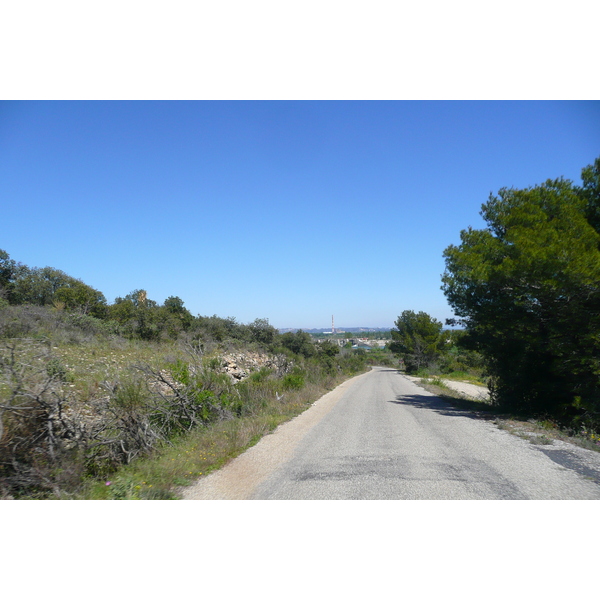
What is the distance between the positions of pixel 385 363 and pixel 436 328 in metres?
A: 41.0

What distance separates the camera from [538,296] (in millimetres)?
9695

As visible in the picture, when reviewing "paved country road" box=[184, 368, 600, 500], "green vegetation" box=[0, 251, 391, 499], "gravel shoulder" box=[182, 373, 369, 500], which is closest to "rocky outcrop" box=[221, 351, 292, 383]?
"green vegetation" box=[0, 251, 391, 499]

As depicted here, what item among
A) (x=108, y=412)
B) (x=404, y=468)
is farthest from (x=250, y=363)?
(x=404, y=468)

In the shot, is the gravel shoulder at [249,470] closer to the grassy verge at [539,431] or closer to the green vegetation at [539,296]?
the grassy verge at [539,431]

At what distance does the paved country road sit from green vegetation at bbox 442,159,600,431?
9.26 feet

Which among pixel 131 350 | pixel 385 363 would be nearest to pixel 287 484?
pixel 131 350

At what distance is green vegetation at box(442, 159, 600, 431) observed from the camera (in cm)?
859

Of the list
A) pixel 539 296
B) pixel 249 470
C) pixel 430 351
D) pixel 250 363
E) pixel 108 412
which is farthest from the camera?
pixel 430 351

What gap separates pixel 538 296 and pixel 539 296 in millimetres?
39

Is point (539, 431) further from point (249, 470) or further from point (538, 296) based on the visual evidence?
point (249, 470)

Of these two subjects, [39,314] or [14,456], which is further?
[39,314]

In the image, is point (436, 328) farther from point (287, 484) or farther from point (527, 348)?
point (287, 484)
